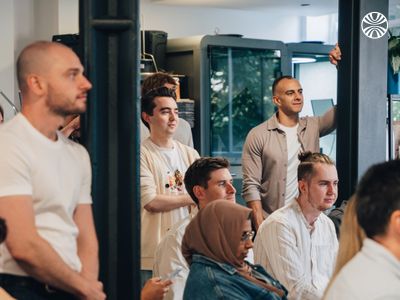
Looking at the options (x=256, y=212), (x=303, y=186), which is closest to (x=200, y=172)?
(x=303, y=186)

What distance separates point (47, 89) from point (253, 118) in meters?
5.16

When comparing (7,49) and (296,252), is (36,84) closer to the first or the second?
(296,252)

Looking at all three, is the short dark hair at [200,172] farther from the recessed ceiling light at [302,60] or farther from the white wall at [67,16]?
the recessed ceiling light at [302,60]

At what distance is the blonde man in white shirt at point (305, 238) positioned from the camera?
139 inches

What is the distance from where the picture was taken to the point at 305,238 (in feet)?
11.9

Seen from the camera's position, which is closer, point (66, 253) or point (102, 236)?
point (66, 253)

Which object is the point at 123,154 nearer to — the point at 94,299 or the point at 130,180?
the point at 130,180

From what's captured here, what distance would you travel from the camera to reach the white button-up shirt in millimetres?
3510

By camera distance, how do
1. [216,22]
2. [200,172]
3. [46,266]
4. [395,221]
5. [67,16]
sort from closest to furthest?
[395,221] → [46,266] → [200,172] → [67,16] → [216,22]

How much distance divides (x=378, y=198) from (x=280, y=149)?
264cm

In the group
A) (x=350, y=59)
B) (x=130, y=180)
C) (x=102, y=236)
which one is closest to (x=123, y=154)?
(x=130, y=180)

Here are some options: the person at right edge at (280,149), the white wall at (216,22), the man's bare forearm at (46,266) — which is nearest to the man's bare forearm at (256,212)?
the person at right edge at (280,149)

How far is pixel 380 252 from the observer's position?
75.2 inches

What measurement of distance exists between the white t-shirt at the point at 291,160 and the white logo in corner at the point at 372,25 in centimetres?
61
